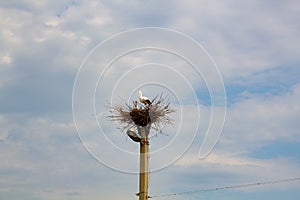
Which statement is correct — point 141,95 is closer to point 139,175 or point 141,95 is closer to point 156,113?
point 156,113

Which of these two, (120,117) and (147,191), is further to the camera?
(120,117)

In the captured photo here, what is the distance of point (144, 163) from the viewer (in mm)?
12492

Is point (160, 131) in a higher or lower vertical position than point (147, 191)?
higher

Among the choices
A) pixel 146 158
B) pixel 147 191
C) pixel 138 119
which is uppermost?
pixel 138 119

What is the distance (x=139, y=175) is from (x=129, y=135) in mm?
979

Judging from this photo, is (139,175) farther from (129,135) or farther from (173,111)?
(173,111)

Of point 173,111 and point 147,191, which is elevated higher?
point 173,111

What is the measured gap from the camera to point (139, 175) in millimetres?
12469

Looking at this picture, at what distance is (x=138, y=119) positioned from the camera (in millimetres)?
13109

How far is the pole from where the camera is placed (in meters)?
12.2

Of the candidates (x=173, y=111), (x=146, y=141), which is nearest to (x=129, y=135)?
(x=146, y=141)

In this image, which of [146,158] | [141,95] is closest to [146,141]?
[146,158]

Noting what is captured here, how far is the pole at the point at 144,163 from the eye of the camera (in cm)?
1225

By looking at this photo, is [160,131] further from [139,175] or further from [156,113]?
[139,175]
